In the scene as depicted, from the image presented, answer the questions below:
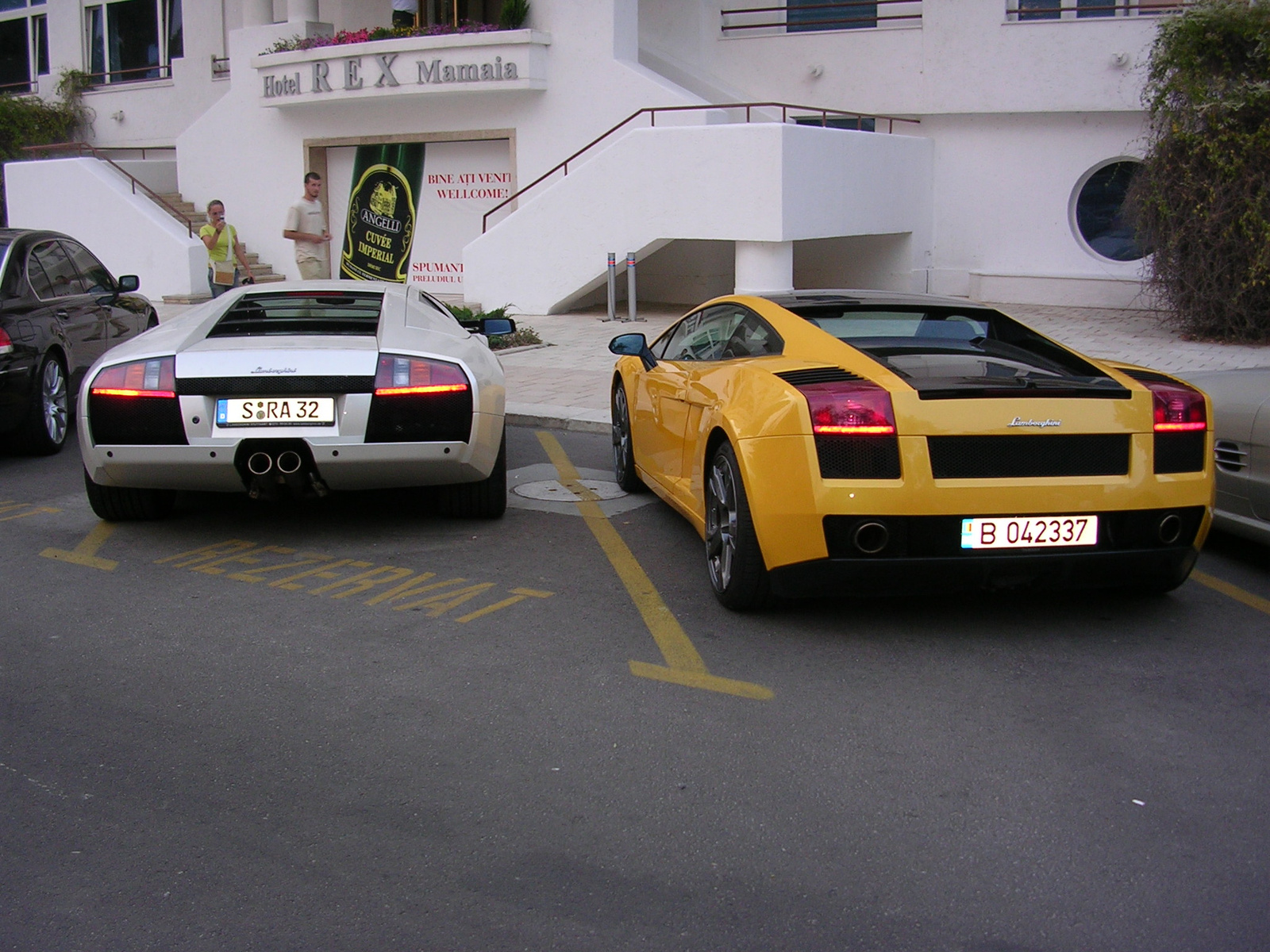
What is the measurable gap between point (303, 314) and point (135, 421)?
1.28m

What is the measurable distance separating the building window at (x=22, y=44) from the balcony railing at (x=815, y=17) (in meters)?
16.9

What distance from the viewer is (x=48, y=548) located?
6.31 meters

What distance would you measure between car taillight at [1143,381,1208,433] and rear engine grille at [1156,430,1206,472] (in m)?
Result: 0.02

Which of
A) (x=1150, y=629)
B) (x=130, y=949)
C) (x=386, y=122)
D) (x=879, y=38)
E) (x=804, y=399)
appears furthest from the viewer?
(x=386, y=122)

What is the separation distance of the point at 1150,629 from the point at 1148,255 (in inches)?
515

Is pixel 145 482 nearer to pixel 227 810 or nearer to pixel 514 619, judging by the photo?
pixel 514 619

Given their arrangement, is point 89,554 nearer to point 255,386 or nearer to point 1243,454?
point 255,386

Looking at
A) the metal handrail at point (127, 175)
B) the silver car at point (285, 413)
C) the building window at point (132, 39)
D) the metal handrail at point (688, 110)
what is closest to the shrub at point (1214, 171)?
the metal handrail at point (688, 110)

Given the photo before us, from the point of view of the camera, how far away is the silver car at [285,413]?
19.2 ft

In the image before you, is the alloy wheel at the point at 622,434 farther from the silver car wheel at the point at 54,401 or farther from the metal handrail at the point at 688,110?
the metal handrail at the point at 688,110

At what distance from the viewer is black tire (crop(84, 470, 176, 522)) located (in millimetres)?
6582

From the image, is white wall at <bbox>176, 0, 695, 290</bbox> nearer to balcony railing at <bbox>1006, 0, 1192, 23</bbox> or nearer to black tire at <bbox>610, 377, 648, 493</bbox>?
balcony railing at <bbox>1006, 0, 1192, 23</bbox>

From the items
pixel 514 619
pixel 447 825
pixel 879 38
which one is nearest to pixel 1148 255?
pixel 879 38

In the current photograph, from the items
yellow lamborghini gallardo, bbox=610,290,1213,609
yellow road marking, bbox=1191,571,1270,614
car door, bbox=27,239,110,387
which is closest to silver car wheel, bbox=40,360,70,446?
car door, bbox=27,239,110,387
